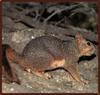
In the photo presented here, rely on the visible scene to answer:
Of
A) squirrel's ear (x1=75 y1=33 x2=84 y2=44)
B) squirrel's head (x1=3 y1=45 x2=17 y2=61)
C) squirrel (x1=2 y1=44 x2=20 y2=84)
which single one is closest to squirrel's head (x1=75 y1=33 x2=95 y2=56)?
squirrel's ear (x1=75 y1=33 x2=84 y2=44)

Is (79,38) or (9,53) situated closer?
(9,53)

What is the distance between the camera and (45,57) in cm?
694

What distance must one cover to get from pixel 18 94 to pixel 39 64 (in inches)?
43.2

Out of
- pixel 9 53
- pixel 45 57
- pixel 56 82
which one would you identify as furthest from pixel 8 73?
pixel 56 82

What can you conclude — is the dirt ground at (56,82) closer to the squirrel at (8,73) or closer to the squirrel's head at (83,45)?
the squirrel at (8,73)

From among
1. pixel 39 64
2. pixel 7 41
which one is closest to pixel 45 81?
pixel 39 64

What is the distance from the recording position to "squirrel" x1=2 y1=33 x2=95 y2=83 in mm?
6949

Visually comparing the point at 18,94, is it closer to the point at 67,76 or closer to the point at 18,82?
the point at 18,82

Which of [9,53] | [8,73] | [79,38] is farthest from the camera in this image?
[79,38]

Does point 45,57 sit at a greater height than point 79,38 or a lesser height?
lesser

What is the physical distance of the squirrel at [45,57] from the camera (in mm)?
6949

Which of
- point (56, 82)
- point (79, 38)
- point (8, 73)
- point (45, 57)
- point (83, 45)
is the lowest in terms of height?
point (56, 82)

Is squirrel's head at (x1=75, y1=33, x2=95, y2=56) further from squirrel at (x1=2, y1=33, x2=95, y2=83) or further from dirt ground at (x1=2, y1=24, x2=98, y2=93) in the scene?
dirt ground at (x1=2, y1=24, x2=98, y2=93)

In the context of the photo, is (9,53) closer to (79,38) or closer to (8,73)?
(8,73)
